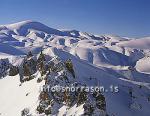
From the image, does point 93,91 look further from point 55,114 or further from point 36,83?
point 36,83

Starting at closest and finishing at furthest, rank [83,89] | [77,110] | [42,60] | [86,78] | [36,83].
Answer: [77,110] < [83,89] < [36,83] < [42,60] < [86,78]

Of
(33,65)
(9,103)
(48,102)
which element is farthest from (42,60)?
(48,102)

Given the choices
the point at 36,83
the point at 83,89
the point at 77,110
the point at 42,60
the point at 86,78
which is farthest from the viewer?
the point at 86,78

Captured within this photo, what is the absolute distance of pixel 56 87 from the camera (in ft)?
259

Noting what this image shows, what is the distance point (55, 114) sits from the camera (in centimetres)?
7262

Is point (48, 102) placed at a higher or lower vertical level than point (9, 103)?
higher

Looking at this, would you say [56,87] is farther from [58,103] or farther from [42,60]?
[42,60]

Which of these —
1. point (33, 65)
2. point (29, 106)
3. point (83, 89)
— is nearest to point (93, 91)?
point (83, 89)

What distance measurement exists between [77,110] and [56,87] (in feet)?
30.7

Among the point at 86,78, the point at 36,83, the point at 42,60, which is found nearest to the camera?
the point at 36,83

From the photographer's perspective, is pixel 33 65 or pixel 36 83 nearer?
pixel 36 83

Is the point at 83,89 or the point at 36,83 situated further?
the point at 36,83

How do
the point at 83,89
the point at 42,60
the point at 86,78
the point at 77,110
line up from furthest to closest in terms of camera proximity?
the point at 86,78 → the point at 42,60 → the point at 83,89 → the point at 77,110

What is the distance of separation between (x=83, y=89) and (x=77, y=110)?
7.03 m
